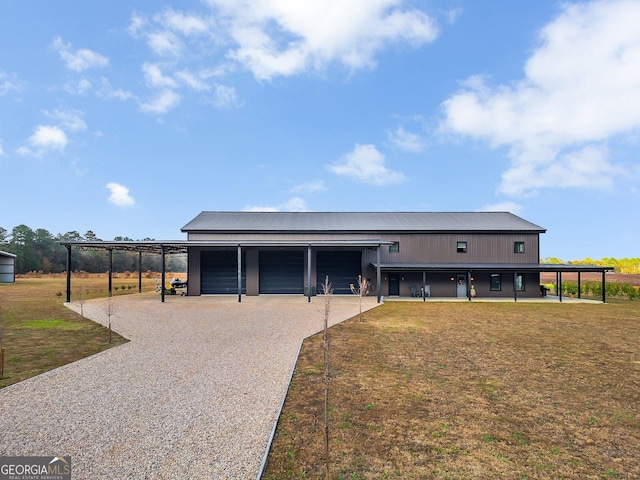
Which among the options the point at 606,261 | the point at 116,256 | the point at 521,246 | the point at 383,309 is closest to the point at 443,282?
the point at 521,246

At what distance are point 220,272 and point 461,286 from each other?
19.3 meters

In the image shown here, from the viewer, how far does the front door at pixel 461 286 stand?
2636 cm

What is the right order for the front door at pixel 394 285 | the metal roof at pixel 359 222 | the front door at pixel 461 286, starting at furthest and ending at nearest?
the metal roof at pixel 359 222
the front door at pixel 394 285
the front door at pixel 461 286

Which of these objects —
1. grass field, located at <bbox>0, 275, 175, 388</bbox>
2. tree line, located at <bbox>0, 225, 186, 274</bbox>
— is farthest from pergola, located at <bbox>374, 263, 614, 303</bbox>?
tree line, located at <bbox>0, 225, 186, 274</bbox>

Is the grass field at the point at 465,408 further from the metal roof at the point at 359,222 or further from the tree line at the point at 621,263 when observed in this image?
the tree line at the point at 621,263

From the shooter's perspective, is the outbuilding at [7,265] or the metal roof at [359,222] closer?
the outbuilding at [7,265]

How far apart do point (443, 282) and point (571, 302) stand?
28.3ft

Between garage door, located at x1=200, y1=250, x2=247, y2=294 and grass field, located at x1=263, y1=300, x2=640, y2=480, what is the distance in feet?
54.8

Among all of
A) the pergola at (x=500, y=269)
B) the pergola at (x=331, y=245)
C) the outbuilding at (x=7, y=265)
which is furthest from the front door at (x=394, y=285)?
the outbuilding at (x=7, y=265)

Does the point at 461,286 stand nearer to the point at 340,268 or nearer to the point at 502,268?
the point at 502,268

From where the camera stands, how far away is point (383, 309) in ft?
63.4

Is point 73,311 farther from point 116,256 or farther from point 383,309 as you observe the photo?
point 116,256

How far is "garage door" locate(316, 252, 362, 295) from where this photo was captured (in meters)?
27.6

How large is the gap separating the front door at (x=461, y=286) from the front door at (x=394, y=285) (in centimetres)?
468
